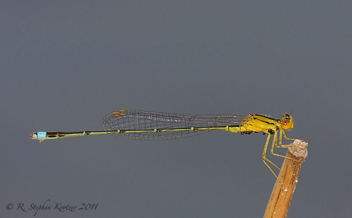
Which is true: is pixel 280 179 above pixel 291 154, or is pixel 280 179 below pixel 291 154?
below

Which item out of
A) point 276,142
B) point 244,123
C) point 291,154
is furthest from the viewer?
point 244,123

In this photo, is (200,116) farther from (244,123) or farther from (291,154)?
(291,154)

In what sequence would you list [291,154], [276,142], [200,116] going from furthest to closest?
[200,116] < [276,142] < [291,154]

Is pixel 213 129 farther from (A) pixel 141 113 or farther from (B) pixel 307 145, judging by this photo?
(B) pixel 307 145

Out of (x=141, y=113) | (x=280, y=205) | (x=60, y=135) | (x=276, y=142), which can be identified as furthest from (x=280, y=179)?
(x=60, y=135)

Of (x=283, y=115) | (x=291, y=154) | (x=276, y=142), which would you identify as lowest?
(x=291, y=154)

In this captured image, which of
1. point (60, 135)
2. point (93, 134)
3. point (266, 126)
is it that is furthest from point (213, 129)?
point (60, 135)

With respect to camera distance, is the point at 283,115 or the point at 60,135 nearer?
the point at 283,115
